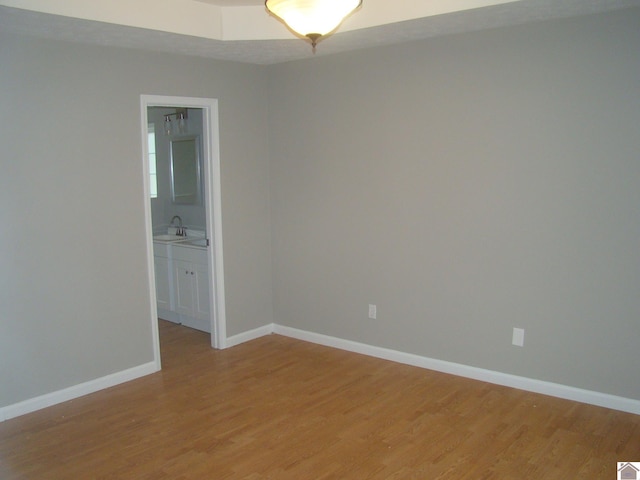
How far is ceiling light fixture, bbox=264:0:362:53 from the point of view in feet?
7.35

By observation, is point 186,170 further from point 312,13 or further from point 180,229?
point 312,13

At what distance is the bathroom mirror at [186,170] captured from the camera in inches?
222

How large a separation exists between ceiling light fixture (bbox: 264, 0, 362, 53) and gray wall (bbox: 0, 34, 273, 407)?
1959 mm

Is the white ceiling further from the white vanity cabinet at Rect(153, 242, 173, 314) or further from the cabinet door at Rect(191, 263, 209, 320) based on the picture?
the white vanity cabinet at Rect(153, 242, 173, 314)

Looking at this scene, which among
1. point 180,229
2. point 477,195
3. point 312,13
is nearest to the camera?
point 312,13

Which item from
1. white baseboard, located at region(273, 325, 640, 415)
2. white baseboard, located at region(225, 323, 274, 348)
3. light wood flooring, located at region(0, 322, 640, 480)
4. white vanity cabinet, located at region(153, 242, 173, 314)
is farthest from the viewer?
white vanity cabinet, located at region(153, 242, 173, 314)

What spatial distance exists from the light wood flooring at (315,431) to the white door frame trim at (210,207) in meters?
0.53

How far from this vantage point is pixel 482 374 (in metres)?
3.96

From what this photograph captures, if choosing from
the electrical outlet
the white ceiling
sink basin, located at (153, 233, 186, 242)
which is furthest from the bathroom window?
the electrical outlet

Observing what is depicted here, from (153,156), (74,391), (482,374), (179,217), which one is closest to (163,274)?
(179,217)

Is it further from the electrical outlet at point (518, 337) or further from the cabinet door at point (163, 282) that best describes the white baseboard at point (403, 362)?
the cabinet door at point (163, 282)

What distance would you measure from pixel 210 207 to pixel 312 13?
8.58 ft

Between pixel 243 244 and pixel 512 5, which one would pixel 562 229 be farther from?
pixel 243 244

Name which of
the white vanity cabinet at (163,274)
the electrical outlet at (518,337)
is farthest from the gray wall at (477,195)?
the white vanity cabinet at (163,274)
